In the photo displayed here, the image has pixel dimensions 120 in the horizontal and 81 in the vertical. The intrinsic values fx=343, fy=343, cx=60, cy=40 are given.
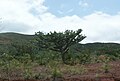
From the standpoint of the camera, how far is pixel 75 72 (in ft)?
66.1

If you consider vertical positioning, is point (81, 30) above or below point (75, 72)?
above

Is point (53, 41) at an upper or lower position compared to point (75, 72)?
upper

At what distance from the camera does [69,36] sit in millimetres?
31375

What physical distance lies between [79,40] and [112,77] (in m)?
15.2

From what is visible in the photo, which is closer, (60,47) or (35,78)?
(35,78)

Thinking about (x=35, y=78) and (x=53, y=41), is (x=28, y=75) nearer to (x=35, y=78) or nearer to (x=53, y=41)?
(x=35, y=78)

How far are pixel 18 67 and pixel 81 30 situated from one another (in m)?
11.9

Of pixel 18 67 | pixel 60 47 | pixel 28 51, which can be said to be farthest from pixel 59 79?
pixel 28 51

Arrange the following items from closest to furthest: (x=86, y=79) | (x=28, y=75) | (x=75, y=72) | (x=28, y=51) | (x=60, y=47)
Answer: (x=86, y=79)
(x=28, y=75)
(x=75, y=72)
(x=60, y=47)
(x=28, y=51)

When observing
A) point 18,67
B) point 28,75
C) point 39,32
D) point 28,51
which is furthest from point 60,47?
point 28,75

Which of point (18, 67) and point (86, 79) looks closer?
point (86, 79)

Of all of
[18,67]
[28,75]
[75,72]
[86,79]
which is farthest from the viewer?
[18,67]

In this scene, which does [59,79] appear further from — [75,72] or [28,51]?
[28,51]

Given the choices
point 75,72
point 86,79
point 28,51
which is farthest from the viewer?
point 28,51
